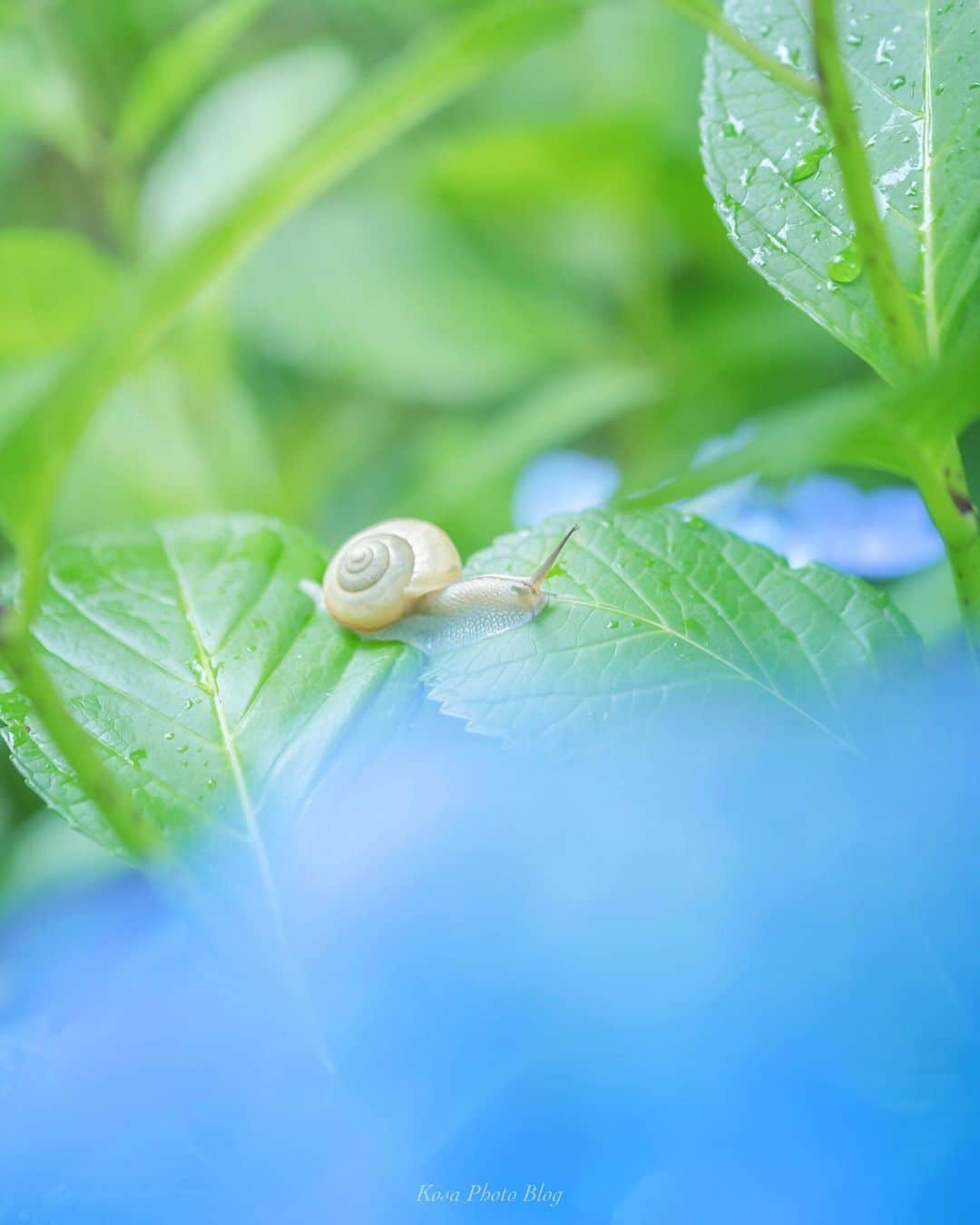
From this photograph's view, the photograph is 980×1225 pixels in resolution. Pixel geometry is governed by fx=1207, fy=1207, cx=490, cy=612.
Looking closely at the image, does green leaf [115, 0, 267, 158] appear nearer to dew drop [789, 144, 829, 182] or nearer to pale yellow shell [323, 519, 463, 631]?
pale yellow shell [323, 519, 463, 631]

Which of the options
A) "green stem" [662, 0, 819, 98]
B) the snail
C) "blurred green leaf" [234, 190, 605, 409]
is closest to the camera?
"green stem" [662, 0, 819, 98]

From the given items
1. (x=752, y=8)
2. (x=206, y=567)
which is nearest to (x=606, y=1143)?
(x=206, y=567)

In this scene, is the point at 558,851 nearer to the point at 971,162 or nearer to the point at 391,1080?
the point at 391,1080

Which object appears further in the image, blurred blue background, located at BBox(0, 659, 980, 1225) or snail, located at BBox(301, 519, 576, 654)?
snail, located at BBox(301, 519, 576, 654)

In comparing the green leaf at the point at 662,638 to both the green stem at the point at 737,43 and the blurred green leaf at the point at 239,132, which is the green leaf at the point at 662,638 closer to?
the green stem at the point at 737,43

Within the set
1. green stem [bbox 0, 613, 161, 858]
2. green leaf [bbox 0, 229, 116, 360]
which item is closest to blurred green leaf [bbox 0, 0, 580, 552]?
green stem [bbox 0, 613, 161, 858]
